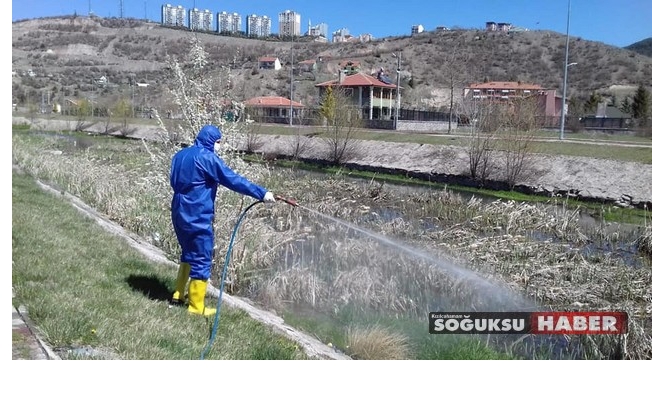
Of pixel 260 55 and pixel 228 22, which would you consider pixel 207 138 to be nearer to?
pixel 228 22

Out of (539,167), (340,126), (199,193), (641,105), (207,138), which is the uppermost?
(641,105)

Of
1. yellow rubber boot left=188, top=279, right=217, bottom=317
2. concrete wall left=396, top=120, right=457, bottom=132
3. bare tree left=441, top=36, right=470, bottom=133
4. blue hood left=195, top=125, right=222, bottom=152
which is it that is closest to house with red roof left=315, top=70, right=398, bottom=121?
bare tree left=441, top=36, right=470, bottom=133

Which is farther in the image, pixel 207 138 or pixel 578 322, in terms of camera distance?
pixel 578 322

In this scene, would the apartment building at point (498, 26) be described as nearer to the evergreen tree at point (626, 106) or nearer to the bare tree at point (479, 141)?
the evergreen tree at point (626, 106)

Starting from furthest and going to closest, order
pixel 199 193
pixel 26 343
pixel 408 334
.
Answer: pixel 408 334 < pixel 199 193 < pixel 26 343

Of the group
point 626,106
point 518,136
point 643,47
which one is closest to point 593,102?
point 626,106

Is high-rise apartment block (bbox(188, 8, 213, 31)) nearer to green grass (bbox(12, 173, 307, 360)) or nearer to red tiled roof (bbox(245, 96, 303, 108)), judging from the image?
red tiled roof (bbox(245, 96, 303, 108))
